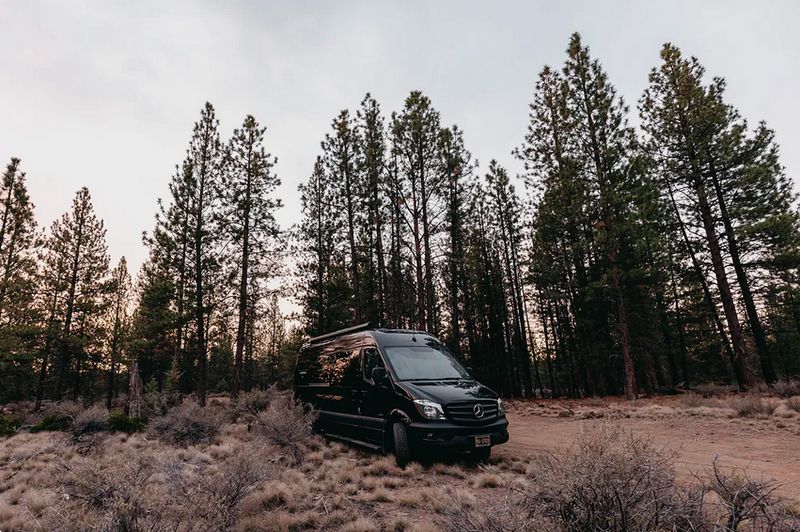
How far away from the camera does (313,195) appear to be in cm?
2644

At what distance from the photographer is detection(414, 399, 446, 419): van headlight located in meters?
6.37

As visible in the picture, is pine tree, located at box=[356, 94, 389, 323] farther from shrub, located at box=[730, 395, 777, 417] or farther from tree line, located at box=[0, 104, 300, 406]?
shrub, located at box=[730, 395, 777, 417]

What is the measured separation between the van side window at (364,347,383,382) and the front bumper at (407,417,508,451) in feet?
5.22

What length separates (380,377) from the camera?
7215 millimetres

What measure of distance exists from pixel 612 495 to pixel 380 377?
495cm

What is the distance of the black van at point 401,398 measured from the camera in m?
6.41

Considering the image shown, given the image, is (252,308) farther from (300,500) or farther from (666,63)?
(666,63)

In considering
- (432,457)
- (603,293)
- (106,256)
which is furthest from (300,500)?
(106,256)

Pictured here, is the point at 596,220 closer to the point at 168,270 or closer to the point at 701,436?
the point at 701,436

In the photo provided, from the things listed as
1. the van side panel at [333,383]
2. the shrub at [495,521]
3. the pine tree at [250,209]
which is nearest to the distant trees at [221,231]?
the pine tree at [250,209]

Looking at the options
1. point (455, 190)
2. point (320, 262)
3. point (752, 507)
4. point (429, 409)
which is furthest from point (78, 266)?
point (752, 507)

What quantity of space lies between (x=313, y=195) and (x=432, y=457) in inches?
879

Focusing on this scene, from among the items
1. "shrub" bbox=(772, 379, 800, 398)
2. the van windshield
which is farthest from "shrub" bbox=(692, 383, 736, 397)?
the van windshield

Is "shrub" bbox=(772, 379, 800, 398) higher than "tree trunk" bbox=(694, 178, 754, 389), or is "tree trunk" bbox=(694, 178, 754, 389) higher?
"tree trunk" bbox=(694, 178, 754, 389)
